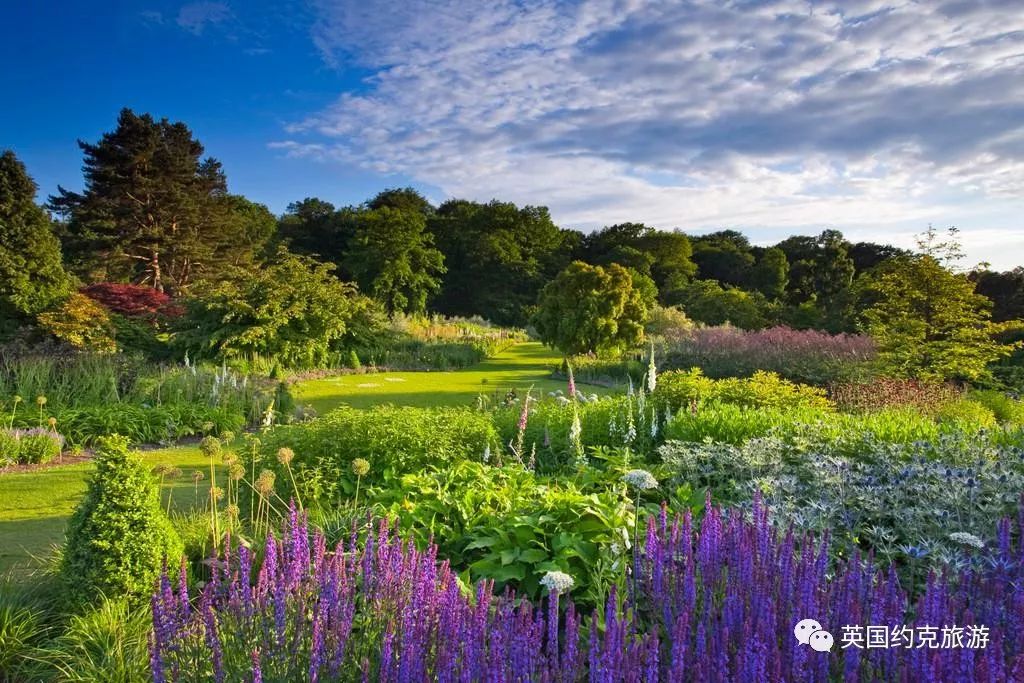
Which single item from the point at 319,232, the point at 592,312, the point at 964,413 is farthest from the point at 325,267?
the point at 319,232

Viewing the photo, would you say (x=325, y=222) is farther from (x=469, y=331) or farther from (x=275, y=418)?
(x=275, y=418)

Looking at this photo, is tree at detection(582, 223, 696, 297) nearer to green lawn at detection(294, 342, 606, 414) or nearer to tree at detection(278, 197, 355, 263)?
tree at detection(278, 197, 355, 263)

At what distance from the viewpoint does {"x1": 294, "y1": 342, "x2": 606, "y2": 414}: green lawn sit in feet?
38.4

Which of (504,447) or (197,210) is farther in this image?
(197,210)

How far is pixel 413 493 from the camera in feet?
14.4

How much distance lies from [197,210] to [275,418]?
21.3 meters

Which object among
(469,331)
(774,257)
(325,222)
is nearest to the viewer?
(469,331)

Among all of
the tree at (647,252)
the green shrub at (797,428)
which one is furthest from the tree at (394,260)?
the green shrub at (797,428)

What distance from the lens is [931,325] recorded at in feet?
41.3

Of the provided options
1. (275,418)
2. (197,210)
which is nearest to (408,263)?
(197,210)

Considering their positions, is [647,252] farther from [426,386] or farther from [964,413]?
[964,413]

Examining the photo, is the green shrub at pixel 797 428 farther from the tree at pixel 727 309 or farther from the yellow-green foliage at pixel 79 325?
the tree at pixel 727 309

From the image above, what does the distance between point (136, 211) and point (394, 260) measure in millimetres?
10979

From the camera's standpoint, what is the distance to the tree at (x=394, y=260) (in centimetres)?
3244
